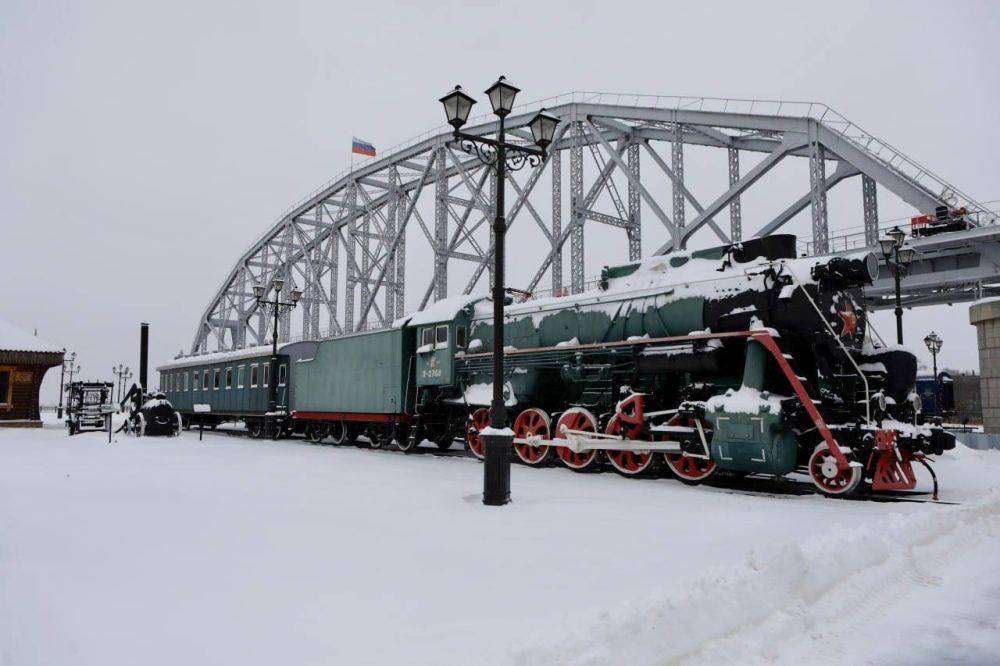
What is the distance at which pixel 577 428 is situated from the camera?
39.4 feet

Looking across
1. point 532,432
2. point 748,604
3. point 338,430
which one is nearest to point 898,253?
point 532,432

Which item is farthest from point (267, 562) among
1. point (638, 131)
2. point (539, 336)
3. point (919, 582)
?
point (638, 131)

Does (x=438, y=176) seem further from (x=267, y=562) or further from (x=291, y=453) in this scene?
(x=267, y=562)

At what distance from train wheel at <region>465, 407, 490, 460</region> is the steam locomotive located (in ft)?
0.10

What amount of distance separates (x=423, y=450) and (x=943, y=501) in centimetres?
1169

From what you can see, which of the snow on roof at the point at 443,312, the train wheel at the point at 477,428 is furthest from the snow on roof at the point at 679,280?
the train wheel at the point at 477,428

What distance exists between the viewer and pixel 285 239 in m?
63.9

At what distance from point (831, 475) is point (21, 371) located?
1125 inches

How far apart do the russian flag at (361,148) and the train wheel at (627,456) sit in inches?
1743

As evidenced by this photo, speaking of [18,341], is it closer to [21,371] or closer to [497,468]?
[21,371]

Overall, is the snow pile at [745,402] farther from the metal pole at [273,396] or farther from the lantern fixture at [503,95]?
the metal pole at [273,396]

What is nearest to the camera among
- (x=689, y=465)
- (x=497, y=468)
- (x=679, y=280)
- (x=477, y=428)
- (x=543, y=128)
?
(x=497, y=468)

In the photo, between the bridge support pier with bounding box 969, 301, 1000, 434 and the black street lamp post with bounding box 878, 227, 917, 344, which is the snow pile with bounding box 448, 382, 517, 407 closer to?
the black street lamp post with bounding box 878, 227, 917, 344

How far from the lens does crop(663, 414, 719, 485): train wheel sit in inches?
401
